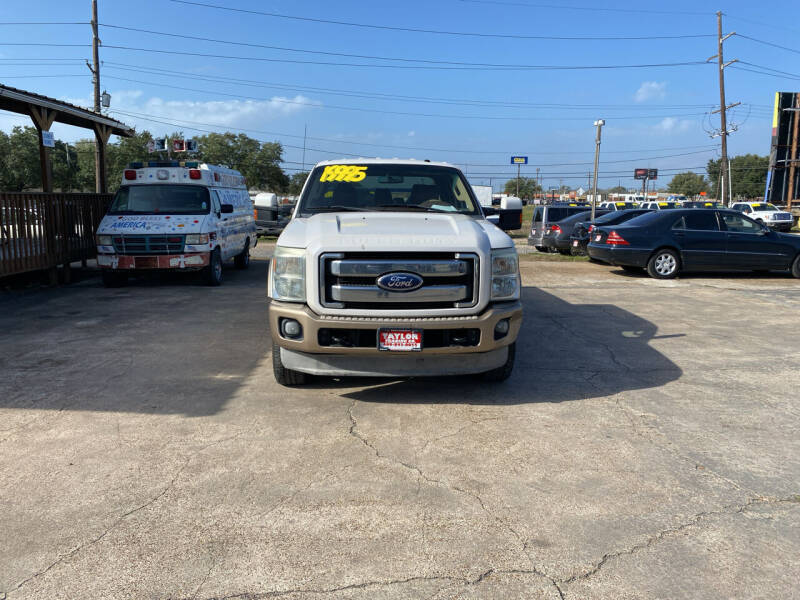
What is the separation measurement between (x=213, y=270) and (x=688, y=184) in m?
150

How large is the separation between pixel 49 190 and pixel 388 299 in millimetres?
10944

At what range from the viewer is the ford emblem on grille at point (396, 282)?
4496mm

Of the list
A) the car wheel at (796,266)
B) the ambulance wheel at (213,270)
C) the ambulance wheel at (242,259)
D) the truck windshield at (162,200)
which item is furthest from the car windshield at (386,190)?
Result: the car wheel at (796,266)

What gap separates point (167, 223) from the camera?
436 inches

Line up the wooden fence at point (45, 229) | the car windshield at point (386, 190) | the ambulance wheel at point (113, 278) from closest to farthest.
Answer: the car windshield at point (386, 190) → the wooden fence at point (45, 229) → the ambulance wheel at point (113, 278)

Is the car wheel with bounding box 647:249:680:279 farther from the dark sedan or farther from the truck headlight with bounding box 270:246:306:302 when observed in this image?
the truck headlight with bounding box 270:246:306:302

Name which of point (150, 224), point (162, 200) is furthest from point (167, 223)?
point (162, 200)

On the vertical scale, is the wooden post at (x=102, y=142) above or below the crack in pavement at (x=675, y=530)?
A: above

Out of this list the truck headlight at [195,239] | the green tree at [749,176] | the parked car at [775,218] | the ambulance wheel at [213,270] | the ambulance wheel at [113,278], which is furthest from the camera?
the green tree at [749,176]

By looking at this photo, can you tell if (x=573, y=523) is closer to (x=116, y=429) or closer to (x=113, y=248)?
(x=116, y=429)

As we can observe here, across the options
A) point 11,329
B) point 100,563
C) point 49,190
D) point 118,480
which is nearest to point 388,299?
point 118,480

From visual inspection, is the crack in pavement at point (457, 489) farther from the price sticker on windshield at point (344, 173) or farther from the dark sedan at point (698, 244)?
the dark sedan at point (698, 244)

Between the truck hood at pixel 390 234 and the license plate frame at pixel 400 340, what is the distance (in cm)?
61

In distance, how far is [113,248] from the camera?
10.9 metres
